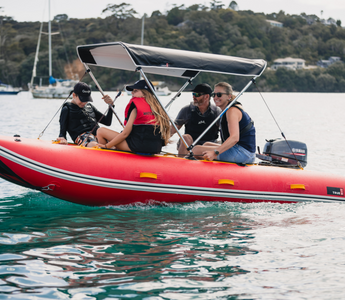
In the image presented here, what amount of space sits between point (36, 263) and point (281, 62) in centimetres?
9415

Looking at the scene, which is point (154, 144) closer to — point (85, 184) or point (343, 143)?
point (85, 184)

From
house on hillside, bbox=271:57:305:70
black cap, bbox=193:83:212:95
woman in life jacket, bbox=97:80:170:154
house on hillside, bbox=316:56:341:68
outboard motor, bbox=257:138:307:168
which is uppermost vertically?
house on hillside, bbox=316:56:341:68

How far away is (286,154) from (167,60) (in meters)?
2.63

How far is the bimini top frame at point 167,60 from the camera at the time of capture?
4.95 metres

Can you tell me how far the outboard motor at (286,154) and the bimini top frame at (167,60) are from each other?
131 cm

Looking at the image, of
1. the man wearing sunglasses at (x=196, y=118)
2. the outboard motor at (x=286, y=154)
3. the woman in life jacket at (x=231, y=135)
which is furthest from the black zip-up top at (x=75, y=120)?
the outboard motor at (x=286, y=154)

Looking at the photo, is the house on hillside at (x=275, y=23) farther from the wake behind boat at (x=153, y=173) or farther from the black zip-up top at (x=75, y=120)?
the black zip-up top at (x=75, y=120)

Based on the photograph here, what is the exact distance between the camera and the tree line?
74.9 metres

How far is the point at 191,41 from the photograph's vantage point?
84750 mm

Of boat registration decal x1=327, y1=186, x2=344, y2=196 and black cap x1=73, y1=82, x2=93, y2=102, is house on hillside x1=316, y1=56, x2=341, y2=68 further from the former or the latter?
black cap x1=73, y1=82, x2=93, y2=102

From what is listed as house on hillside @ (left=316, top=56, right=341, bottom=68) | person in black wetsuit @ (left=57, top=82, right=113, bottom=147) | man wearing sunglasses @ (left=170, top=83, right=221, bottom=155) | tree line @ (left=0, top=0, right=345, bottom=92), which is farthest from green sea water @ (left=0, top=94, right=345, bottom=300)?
house on hillside @ (left=316, top=56, right=341, bottom=68)

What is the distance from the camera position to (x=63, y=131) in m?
6.04

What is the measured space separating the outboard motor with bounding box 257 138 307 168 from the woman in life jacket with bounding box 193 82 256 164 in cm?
75

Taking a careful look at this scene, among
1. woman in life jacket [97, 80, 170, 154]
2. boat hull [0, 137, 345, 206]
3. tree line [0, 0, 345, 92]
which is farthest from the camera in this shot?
tree line [0, 0, 345, 92]
